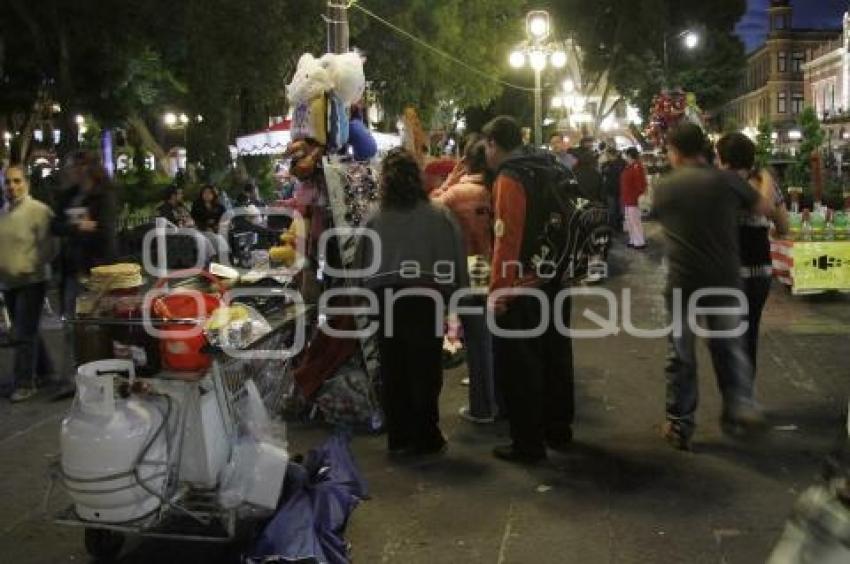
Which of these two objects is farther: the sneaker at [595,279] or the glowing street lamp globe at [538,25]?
the glowing street lamp globe at [538,25]

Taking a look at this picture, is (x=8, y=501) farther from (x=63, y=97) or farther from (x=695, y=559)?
(x=63, y=97)

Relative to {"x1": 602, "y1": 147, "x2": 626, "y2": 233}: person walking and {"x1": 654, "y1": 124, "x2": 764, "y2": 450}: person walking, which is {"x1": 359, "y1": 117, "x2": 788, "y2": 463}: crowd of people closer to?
{"x1": 654, "y1": 124, "x2": 764, "y2": 450}: person walking

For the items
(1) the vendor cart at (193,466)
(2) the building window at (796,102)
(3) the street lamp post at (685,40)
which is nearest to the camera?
(1) the vendor cart at (193,466)

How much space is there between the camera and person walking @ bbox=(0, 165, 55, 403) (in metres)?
7.57

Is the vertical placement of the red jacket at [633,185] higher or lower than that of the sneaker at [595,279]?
higher

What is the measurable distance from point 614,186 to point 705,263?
14834 mm

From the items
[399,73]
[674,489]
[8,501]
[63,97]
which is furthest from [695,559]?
[399,73]

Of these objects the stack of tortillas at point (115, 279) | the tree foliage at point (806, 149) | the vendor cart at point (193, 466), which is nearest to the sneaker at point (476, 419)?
the vendor cart at point (193, 466)

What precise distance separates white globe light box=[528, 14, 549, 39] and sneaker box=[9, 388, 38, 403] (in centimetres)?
1209

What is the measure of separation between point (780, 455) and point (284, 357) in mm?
2984

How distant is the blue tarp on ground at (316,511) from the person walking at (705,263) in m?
2.15

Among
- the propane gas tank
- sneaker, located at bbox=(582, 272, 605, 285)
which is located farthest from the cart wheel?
sneaker, located at bbox=(582, 272, 605, 285)

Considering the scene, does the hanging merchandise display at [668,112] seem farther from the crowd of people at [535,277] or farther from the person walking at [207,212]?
the crowd of people at [535,277]

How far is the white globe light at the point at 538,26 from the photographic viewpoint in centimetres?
1734
